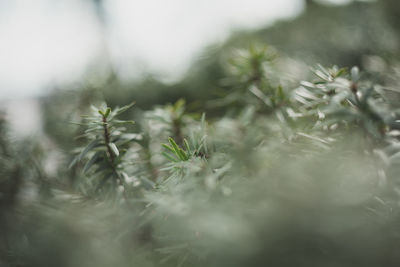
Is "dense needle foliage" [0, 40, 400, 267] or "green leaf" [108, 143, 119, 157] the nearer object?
"dense needle foliage" [0, 40, 400, 267]

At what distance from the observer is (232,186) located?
11.8 inches

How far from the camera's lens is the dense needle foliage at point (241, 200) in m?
0.21

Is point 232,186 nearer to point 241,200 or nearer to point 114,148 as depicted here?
point 241,200

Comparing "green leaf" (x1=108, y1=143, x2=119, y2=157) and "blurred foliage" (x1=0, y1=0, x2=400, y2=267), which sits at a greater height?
"green leaf" (x1=108, y1=143, x2=119, y2=157)

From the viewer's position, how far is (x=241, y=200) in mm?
266

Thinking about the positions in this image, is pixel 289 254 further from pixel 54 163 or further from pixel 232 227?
pixel 54 163

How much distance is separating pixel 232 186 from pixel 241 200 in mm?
35

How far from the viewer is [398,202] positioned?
263mm

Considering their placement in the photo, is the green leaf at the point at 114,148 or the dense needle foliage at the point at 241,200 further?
the green leaf at the point at 114,148

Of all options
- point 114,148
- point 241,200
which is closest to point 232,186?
point 241,200

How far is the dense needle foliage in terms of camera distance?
0.69 ft

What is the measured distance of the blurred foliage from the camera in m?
0.21

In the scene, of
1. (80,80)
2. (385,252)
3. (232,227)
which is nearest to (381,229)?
(385,252)

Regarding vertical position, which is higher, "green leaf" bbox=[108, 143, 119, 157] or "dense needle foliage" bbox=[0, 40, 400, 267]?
"green leaf" bbox=[108, 143, 119, 157]
